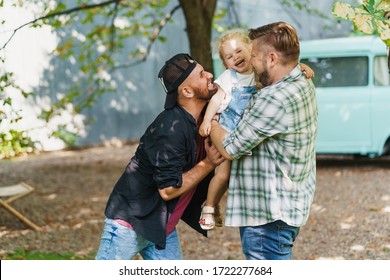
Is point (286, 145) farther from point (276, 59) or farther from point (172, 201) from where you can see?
point (172, 201)

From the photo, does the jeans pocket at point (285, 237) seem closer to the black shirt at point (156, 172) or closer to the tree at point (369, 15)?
the black shirt at point (156, 172)

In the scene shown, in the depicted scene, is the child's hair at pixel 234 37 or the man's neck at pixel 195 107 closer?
the man's neck at pixel 195 107

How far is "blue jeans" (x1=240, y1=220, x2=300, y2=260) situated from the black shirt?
42cm

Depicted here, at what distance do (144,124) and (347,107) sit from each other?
22.3 feet

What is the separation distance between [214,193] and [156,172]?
342 mm

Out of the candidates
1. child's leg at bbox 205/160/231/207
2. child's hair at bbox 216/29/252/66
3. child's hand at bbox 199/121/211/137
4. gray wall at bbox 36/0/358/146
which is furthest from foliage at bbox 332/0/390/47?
gray wall at bbox 36/0/358/146

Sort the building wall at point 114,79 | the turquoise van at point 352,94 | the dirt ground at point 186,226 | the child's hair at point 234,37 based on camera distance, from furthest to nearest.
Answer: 1. the building wall at point 114,79
2. the turquoise van at point 352,94
3. the dirt ground at point 186,226
4. the child's hair at point 234,37

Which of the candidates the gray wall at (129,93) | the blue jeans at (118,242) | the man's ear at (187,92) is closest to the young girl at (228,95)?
the man's ear at (187,92)

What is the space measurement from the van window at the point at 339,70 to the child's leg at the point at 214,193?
863 cm

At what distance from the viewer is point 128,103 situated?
16.8 m

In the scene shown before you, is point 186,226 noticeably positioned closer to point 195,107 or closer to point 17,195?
point 17,195

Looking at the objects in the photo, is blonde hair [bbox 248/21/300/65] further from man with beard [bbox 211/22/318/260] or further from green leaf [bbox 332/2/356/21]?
green leaf [bbox 332/2/356/21]

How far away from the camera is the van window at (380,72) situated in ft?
37.6
